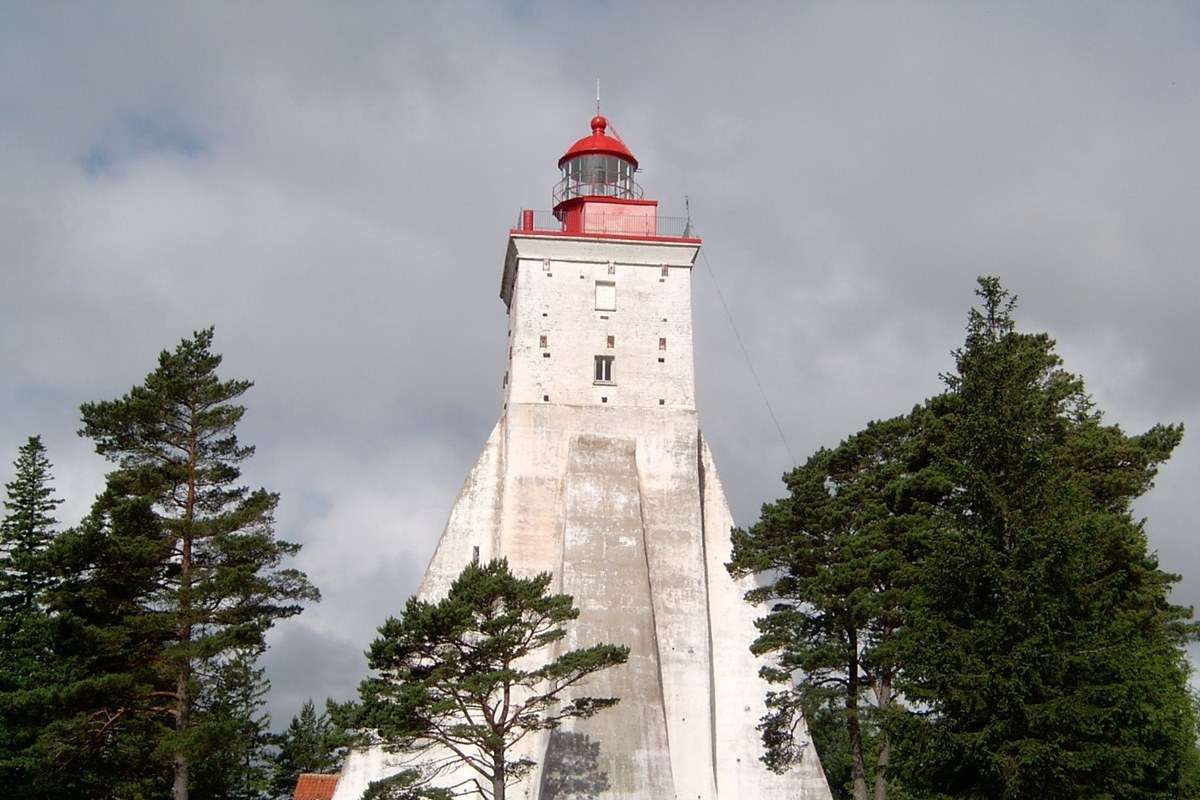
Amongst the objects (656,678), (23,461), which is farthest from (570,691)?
(23,461)

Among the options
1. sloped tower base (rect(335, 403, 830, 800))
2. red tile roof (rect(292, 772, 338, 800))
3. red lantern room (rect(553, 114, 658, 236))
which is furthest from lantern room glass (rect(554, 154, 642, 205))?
red tile roof (rect(292, 772, 338, 800))

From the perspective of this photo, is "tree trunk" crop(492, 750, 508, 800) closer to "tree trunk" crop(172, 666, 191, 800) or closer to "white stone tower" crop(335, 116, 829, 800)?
"white stone tower" crop(335, 116, 829, 800)

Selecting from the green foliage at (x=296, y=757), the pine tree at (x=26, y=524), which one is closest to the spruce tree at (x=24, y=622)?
the pine tree at (x=26, y=524)

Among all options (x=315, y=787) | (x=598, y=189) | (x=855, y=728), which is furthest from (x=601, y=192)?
(x=315, y=787)

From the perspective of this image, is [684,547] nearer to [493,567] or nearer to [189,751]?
[493,567]

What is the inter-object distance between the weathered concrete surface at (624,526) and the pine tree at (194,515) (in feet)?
15.4

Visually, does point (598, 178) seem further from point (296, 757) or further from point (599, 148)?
point (296, 757)

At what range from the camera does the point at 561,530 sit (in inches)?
1067

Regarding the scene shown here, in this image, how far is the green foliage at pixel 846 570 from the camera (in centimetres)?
2202

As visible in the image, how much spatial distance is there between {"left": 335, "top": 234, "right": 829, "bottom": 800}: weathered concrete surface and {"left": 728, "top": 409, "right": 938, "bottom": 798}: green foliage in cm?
172

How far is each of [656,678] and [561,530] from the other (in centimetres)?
403

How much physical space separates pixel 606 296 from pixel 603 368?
1714 mm

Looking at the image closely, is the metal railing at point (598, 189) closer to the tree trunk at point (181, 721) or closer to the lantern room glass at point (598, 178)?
the lantern room glass at point (598, 178)

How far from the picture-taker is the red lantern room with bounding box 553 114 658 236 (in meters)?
30.2
